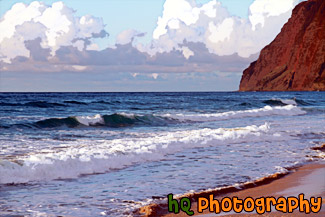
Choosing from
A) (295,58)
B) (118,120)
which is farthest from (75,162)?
(295,58)

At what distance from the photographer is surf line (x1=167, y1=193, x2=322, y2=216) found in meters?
6.12

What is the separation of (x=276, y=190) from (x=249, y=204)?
4.00 ft

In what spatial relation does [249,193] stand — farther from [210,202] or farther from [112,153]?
[112,153]

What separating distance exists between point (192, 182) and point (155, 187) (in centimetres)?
83

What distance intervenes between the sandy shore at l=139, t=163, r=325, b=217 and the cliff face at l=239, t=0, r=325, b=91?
128882mm

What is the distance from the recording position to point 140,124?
951 inches

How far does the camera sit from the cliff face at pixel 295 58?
431 feet

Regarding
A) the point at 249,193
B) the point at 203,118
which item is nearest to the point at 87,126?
the point at 203,118

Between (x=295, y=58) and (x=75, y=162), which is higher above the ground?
(x=295, y=58)

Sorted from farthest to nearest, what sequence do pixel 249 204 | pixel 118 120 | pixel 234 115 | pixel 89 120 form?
pixel 234 115
pixel 118 120
pixel 89 120
pixel 249 204

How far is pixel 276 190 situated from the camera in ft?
25.1

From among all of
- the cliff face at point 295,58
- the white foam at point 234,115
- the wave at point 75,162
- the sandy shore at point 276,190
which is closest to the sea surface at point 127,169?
the wave at point 75,162

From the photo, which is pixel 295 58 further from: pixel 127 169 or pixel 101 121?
pixel 127 169

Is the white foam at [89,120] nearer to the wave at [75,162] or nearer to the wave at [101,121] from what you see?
the wave at [101,121]
